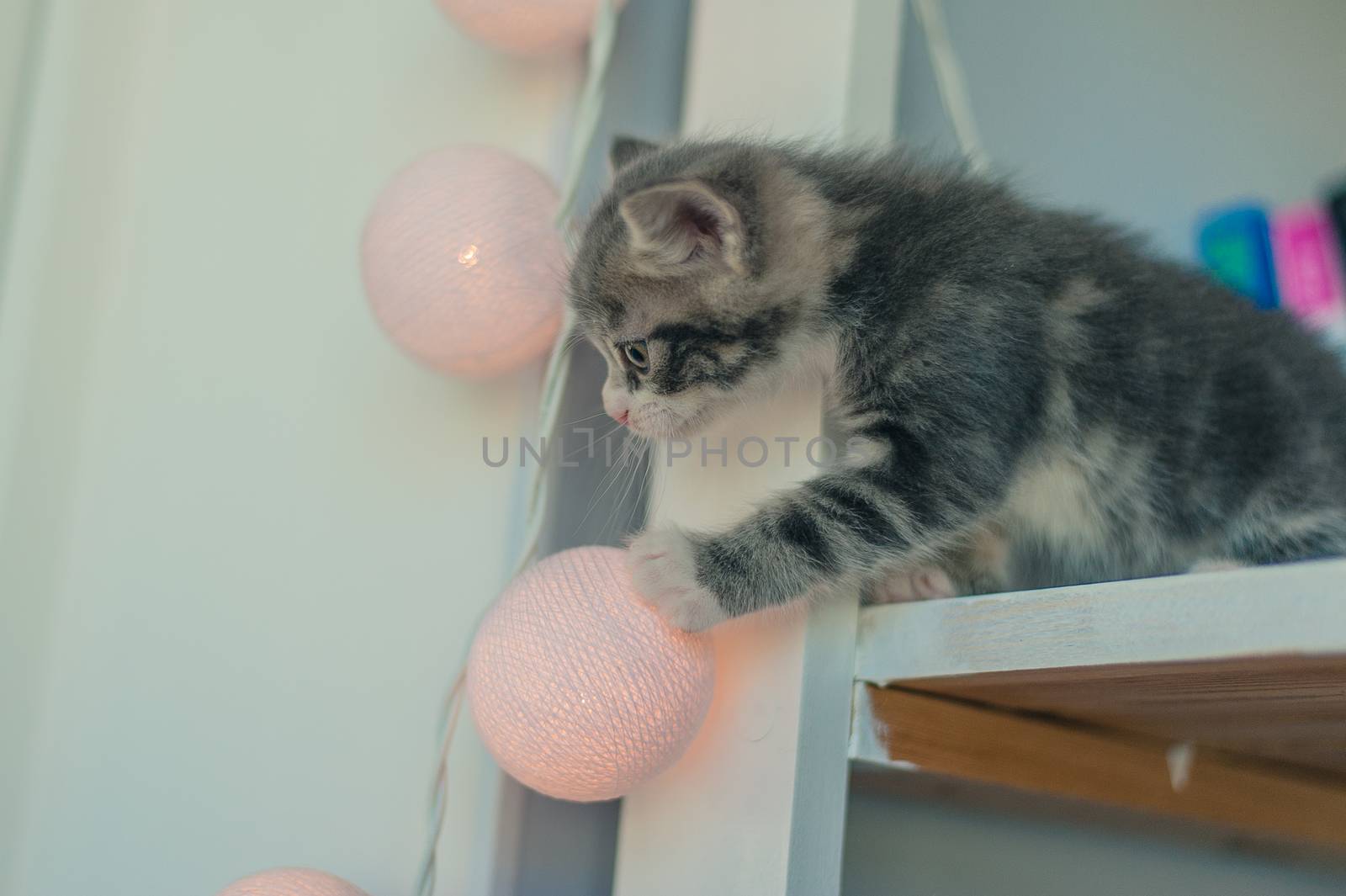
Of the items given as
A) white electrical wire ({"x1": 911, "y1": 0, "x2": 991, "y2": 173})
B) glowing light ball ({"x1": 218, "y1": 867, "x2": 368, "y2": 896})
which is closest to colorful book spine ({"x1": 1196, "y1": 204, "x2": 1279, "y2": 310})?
white electrical wire ({"x1": 911, "y1": 0, "x2": 991, "y2": 173})

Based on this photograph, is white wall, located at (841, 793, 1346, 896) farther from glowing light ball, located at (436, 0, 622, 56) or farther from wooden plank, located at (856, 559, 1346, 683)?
glowing light ball, located at (436, 0, 622, 56)

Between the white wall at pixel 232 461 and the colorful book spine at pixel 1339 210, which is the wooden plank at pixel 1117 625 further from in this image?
the colorful book spine at pixel 1339 210

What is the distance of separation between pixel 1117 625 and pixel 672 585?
12.6 inches

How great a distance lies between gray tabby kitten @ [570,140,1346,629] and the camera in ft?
2.95

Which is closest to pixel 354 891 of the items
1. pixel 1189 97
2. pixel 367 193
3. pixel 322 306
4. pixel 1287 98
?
pixel 322 306

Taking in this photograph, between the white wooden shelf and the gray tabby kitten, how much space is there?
0.10 metres

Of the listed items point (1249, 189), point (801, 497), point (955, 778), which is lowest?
point (955, 778)

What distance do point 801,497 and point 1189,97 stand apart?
1.37 meters

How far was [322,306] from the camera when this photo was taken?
1197 mm

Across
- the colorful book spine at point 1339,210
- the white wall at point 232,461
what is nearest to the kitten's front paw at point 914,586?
the white wall at point 232,461

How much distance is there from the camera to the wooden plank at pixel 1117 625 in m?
0.63

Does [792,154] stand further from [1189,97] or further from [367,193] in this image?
[1189,97]

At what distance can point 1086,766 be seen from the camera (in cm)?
101

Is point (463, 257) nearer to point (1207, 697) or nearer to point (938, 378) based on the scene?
point (938, 378)
